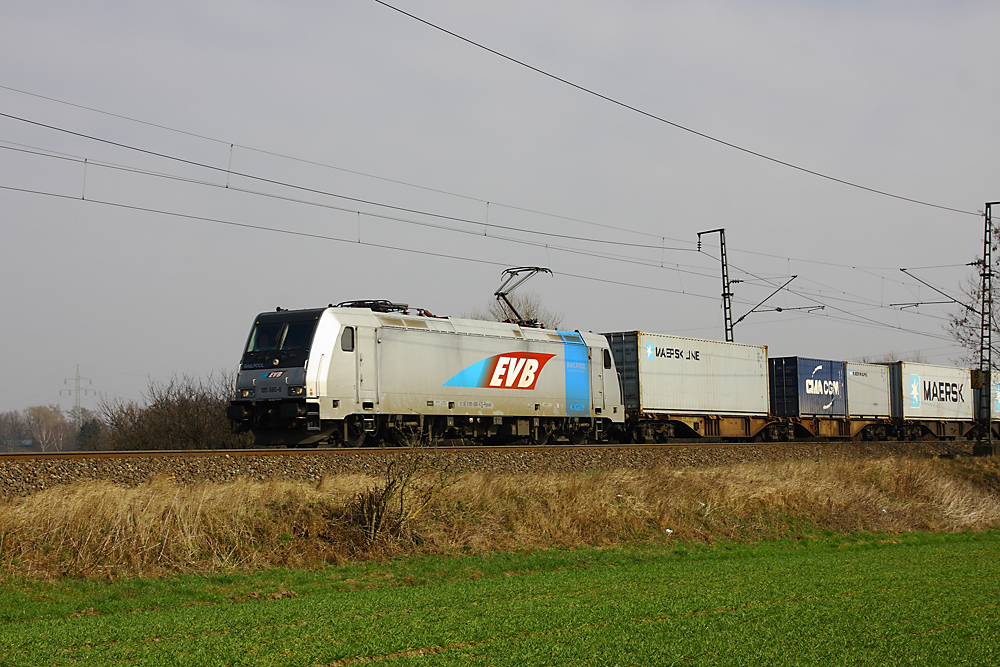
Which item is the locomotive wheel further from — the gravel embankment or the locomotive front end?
the gravel embankment

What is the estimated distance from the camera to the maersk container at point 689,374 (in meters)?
31.9

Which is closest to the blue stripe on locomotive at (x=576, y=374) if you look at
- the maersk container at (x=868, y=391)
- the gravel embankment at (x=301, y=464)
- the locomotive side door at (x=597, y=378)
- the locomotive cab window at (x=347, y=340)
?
the locomotive side door at (x=597, y=378)

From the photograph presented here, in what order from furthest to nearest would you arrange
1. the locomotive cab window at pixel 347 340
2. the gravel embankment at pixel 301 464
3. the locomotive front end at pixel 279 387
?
the locomotive cab window at pixel 347 340 → the locomotive front end at pixel 279 387 → the gravel embankment at pixel 301 464

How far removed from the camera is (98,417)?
39.1 meters

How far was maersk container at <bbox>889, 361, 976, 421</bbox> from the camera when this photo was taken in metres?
43.4

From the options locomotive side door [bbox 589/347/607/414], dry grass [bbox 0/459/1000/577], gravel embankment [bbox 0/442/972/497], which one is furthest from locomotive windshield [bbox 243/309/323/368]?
locomotive side door [bbox 589/347/607/414]

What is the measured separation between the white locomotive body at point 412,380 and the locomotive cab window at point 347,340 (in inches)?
1.2

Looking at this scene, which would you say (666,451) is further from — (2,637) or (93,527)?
(2,637)

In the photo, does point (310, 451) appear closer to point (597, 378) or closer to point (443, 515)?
point (443, 515)

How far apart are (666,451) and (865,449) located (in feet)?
37.3

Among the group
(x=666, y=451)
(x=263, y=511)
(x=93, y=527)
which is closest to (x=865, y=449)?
(x=666, y=451)

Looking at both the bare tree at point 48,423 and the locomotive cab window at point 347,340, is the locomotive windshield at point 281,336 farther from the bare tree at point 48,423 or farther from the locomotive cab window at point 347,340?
the bare tree at point 48,423

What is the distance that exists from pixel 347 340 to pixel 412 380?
234 cm

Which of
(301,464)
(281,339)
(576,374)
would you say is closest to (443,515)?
(301,464)
